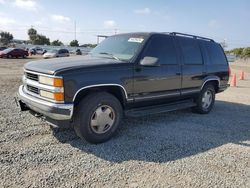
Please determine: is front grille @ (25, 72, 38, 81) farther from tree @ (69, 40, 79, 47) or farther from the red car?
tree @ (69, 40, 79, 47)

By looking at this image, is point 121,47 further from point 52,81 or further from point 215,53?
point 215,53

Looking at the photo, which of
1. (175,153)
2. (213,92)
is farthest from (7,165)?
(213,92)

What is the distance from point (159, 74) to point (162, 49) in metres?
0.60

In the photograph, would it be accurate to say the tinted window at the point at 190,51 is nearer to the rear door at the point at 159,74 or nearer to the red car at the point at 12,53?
the rear door at the point at 159,74

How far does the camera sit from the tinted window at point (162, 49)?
5.58 meters

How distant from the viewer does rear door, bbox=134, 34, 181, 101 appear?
5.32 m

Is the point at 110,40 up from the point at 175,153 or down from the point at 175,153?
up

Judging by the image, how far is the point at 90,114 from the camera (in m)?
4.58

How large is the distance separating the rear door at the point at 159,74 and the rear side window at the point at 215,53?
5.69 feet

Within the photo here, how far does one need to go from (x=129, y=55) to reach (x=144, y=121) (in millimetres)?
1697

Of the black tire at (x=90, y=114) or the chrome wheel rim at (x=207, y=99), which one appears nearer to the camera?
the black tire at (x=90, y=114)

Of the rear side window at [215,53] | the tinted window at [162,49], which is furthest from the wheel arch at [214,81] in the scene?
the tinted window at [162,49]

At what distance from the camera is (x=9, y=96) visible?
27.5ft

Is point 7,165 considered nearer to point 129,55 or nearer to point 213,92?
point 129,55
